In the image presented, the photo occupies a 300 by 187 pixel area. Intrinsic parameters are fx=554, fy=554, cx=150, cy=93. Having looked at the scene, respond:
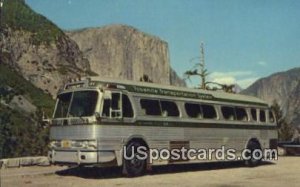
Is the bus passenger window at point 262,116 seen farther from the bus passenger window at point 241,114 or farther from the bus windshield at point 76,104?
the bus windshield at point 76,104

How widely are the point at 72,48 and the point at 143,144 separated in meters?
186

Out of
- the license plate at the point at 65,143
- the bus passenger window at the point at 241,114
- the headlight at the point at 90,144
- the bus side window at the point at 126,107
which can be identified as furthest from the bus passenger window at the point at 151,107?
the bus passenger window at the point at 241,114

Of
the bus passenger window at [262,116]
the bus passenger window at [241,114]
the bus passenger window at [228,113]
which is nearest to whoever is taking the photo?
the bus passenger window at [228,113]

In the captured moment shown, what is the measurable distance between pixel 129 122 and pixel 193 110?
136 inches

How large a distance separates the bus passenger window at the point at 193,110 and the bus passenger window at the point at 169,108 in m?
0.54

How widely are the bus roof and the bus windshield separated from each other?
0.36 meters

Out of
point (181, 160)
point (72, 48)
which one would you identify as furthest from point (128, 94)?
point (72, 48)

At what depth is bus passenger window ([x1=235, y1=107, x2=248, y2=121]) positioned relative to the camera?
20688 mm

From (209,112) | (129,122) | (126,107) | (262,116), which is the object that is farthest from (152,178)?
(262,116)

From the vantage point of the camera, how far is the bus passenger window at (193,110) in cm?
1816

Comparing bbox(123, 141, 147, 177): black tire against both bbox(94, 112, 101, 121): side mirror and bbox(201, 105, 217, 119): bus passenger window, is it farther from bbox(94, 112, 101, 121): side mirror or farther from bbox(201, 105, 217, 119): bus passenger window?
bbox(201, 105, 217, 119): bus passenger window

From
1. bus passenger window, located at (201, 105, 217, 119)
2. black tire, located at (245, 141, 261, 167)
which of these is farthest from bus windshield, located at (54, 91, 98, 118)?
black tire, located at (245, 141, 261, 167)

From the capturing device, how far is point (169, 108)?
17406 millimetres

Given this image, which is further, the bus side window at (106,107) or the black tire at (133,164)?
the black tire at (133,164)
